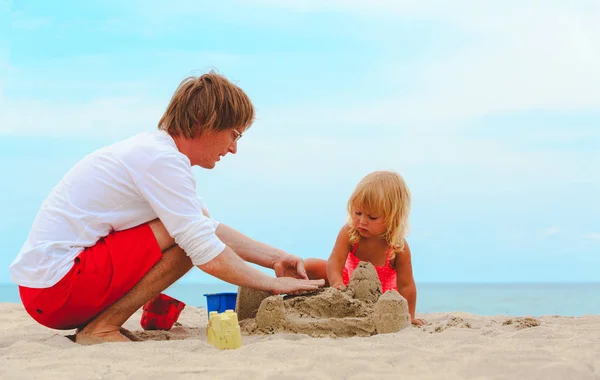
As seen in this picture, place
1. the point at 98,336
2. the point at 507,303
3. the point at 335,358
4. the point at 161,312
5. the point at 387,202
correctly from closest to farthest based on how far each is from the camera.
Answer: the point at 335,358 < the point at 98,336 < the point at 161,312 < the point at 387,202 < the point at 507,303

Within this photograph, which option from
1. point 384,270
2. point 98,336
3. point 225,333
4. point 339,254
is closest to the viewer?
point 225,333

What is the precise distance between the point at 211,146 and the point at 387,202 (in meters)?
1.54

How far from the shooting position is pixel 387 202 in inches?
182

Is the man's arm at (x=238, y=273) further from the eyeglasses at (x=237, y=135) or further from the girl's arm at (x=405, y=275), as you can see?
the girl's arm at (x=405, y=275)

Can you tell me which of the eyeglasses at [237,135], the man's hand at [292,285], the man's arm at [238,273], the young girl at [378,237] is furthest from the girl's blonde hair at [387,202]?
the eyeglasses at [237,135]

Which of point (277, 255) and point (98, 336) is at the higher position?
point (277, 255)

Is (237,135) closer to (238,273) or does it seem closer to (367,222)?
(238,273)

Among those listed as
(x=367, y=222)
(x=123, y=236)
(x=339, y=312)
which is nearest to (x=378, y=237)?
(x=367, y=222)

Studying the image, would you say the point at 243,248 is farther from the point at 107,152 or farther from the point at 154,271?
the point at 107,152

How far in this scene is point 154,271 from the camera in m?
3.44

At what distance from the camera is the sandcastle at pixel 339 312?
363 centimetres

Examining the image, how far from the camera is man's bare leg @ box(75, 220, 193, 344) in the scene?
3.43 m

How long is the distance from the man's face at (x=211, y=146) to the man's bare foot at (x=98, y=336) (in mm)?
1013

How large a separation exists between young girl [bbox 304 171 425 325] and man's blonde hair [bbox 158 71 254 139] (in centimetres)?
136
